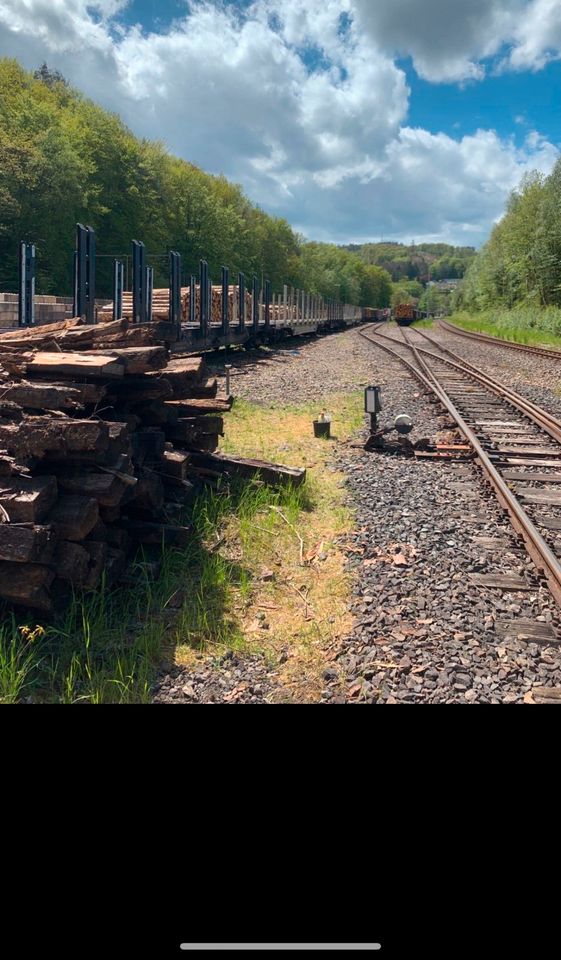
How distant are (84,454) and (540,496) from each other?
4183 millimetres

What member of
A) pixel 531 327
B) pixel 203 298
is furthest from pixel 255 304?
pixel 531 327

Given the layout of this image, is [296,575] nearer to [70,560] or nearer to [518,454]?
[70,560]

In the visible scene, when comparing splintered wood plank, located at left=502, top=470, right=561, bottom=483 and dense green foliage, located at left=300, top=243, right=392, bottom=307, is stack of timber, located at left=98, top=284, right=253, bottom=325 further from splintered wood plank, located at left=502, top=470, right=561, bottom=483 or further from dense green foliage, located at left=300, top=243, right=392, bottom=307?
dense green foliage, located at left=300, top=243, right=392, bottom=307

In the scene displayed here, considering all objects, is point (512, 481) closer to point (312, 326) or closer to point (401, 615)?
point (401, 615)

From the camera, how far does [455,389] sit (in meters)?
13.3

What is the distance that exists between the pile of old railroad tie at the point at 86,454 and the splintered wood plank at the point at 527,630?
2.08 meters

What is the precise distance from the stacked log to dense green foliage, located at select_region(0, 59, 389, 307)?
1758 centimetres

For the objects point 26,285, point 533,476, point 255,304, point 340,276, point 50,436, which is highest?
point 340,276

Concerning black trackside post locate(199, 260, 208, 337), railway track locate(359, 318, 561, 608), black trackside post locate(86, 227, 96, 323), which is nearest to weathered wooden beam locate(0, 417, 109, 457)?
railway track locate(359, 318, 561, 608)

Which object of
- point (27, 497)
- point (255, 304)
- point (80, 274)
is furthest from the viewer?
A: point (255, 304)

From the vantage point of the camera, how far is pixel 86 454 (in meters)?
3.36

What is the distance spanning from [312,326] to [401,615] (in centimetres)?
3599

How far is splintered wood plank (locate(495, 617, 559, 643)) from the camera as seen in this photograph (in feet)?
11.0

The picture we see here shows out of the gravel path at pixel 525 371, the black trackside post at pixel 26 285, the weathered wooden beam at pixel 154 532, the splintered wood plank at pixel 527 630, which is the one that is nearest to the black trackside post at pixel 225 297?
the gravel path at pixel 525 371
